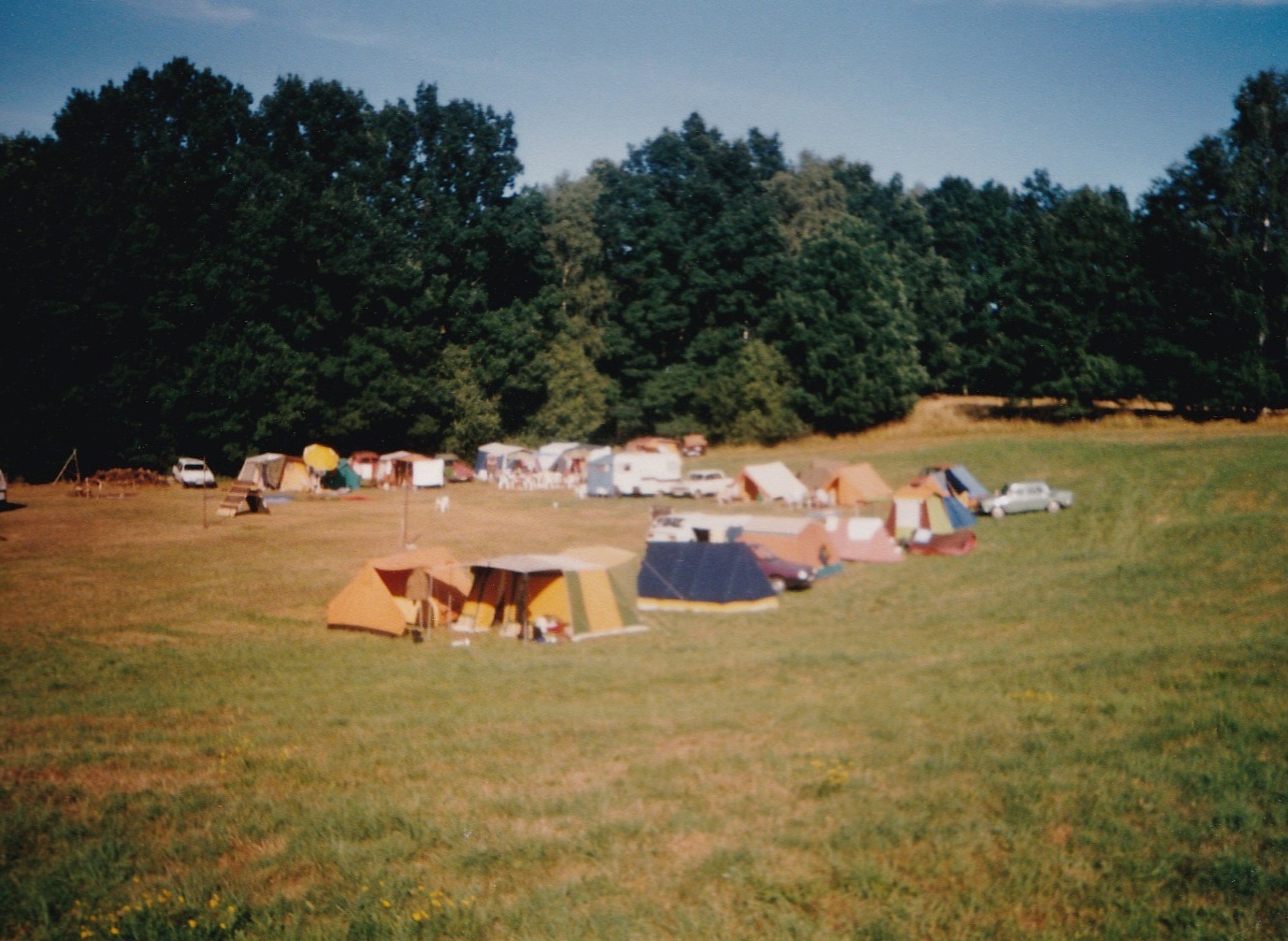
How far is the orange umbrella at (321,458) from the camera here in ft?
148

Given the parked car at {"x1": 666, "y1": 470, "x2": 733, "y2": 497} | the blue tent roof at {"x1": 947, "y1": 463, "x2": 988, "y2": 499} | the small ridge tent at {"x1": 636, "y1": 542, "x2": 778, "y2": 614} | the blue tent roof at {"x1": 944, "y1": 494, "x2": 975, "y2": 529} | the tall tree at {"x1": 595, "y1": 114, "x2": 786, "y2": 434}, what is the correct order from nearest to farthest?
the small ridge tent at {"x1": 636, "y1": 542, "x2": 778, "y2": 614} → the blue tent roof at {"x1": 944, "y1": 494, "x2": 975, "y2": 529} → the blue tent roof at {"x1": 947, "y1": 463, "x2": 988, "y2": 499} → the parked car at {"x1": 666, "y1": 470, "x2": 733, "y2": 497} → the tall tree at {"x1": 595, "y1": 114, "x2": 786, "y2": 434}

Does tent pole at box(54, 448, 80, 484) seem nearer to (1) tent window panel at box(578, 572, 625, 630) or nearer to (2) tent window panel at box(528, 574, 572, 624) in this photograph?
(2) tent window panel at box(528, 574, 572, 624)

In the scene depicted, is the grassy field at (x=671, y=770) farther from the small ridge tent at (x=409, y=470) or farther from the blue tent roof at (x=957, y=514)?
the small ridge tent at (x=409, y=470)

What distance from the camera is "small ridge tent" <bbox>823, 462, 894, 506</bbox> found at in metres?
36.9

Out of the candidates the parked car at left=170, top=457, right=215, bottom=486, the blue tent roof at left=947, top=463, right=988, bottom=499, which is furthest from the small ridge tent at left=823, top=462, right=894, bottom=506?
the parked car at left=170, top=457, right=215, bottom=486

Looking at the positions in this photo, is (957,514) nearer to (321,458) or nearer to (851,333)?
(851,333)

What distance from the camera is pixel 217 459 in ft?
152

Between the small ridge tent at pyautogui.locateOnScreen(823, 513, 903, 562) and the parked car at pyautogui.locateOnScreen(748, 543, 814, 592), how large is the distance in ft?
13.1

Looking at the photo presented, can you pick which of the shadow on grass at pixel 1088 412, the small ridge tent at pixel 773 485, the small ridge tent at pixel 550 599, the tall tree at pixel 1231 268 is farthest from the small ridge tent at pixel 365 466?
the tall tree at pixel 1231 268

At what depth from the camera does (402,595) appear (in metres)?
19.5

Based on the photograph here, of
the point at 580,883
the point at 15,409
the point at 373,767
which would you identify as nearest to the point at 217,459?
the point at 15,409

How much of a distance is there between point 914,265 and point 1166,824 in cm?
6004

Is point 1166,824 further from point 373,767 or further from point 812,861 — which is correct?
point 373,767

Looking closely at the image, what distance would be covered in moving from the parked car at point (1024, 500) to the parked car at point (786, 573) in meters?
12.2
